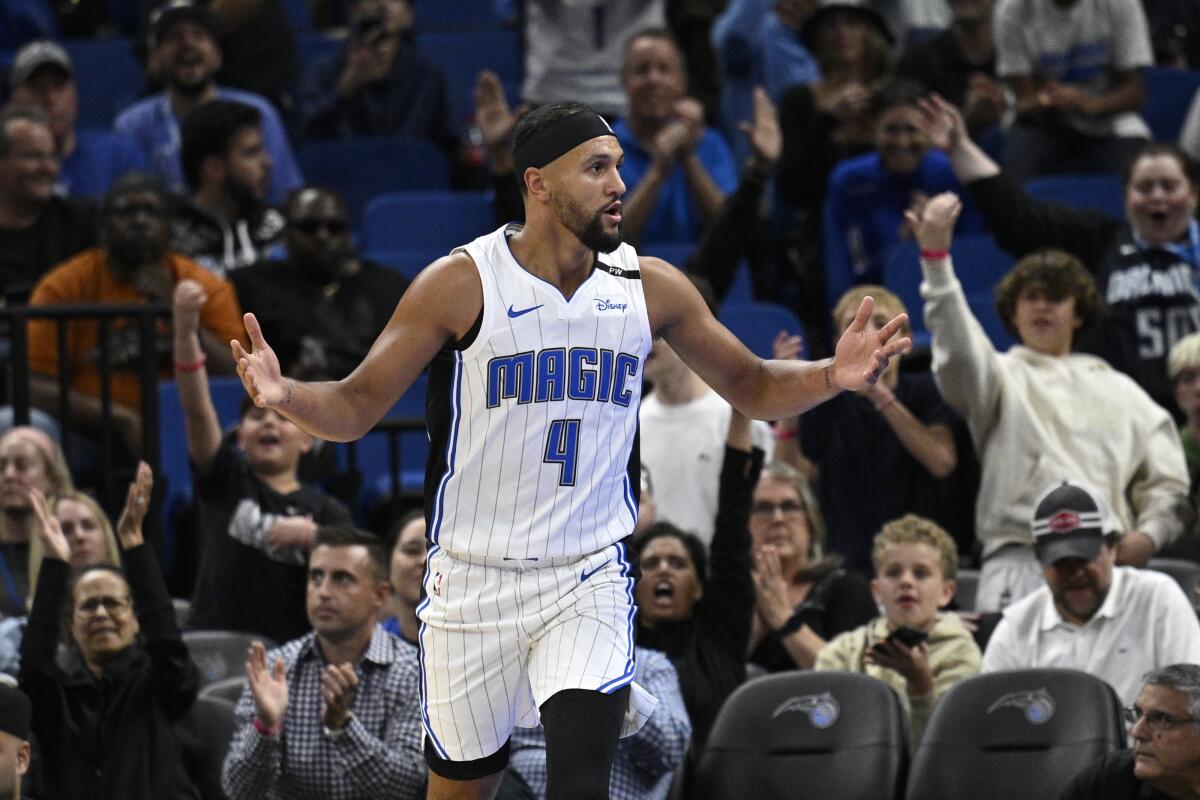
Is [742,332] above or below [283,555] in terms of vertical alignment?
above

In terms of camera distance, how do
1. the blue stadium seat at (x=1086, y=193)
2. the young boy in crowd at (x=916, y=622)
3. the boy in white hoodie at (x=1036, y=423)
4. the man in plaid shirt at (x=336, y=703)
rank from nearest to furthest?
the man in plaid shirt at (x=336, y=703) < the young boy in crowd at (x=916, y=622) < the boy in white hoodie at (x=1036, y=423) < the blue stadium seat at (x=1086, y=193)

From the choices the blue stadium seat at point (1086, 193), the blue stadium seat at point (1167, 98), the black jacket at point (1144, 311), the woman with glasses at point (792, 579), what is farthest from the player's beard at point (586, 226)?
the blue stadium seat at point (1167, 98)

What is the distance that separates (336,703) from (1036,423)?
2.76 m

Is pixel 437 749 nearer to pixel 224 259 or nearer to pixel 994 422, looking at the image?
pixel 994 422

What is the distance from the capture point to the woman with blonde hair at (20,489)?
7.52 meters

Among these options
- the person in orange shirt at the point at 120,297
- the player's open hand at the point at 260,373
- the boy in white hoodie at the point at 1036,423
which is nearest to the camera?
the player's open hand at the point at 260,373

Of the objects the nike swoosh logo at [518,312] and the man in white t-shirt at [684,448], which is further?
the man in white t-shirt at [684,448]

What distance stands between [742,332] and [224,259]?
8.32 feet

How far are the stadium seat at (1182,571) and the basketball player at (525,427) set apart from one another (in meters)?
2.97

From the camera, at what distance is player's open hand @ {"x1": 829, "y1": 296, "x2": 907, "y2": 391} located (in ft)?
14.7

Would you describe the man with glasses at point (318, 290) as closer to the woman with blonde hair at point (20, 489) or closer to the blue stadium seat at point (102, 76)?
the woman with blonde hair at point (20, 489)

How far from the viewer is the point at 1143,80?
1024cm

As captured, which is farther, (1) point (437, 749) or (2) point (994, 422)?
(2) point (994, 422)

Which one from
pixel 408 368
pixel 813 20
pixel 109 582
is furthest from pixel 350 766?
pixel 813 20
